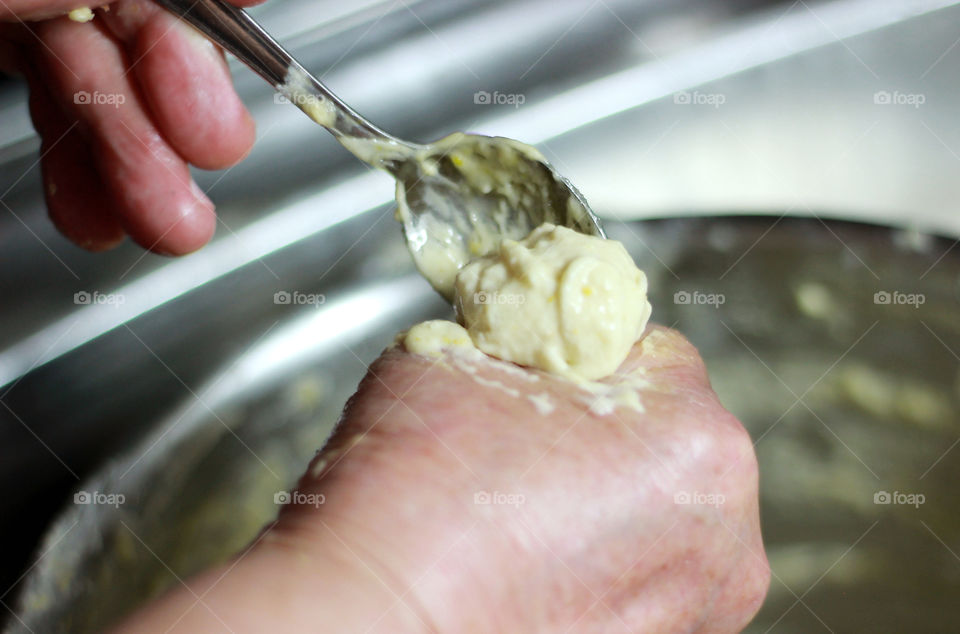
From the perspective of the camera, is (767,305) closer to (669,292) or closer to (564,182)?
(669,292)

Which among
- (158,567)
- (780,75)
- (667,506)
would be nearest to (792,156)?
(780,75)
